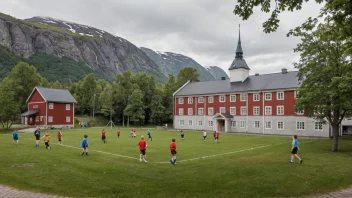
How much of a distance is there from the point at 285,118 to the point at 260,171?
38872 mm

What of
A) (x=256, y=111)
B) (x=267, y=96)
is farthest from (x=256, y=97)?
(x=256, y=111)

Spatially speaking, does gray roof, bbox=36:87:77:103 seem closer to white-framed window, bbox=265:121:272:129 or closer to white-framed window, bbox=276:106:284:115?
white-framed window, bbox=265:121:272:129

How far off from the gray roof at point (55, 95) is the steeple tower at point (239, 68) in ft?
128

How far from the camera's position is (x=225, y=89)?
62500mm

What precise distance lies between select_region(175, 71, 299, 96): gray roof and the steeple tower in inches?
43.6

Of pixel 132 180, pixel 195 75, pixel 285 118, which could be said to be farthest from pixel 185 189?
pixel 195 75

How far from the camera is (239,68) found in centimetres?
6200

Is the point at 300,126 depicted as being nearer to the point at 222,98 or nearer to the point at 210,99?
the point at 222,98

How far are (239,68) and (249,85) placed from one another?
488cm

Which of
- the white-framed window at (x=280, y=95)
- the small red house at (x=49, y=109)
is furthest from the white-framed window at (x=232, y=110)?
the small red house at (x=49, y=109)

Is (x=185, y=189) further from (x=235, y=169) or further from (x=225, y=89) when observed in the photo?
(x=225, y=89)

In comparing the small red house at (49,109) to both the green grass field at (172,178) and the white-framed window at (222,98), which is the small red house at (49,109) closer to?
the white-framed window at (222,98)

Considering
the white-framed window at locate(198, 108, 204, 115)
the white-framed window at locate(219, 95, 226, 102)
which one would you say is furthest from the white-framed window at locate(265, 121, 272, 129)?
the white-framed window at locate(198, 108, 204, 115)

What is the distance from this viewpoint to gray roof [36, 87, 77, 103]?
64.3m
